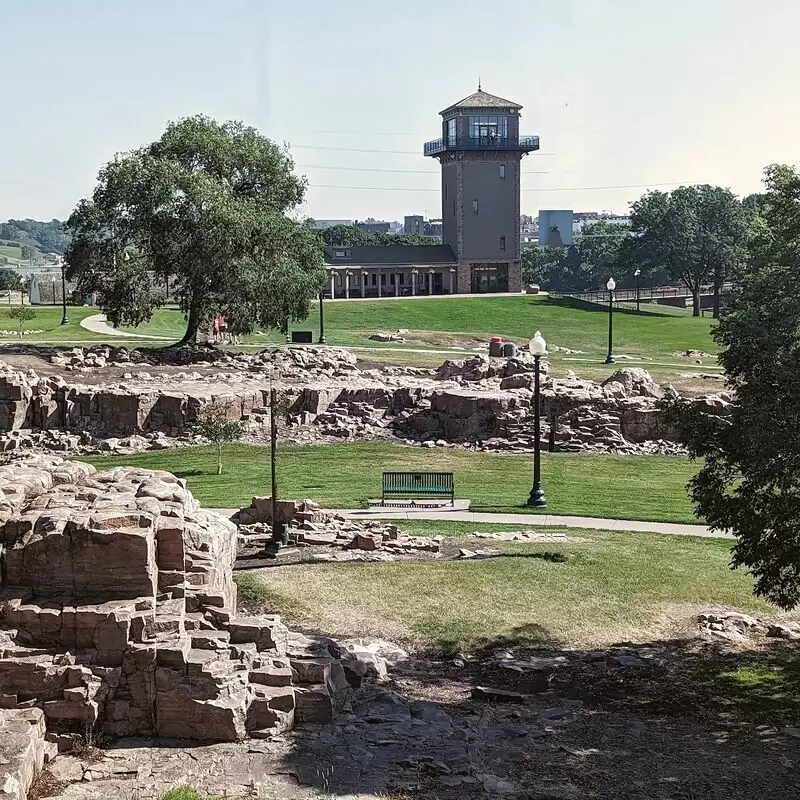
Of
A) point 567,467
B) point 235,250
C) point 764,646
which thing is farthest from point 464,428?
point 764,646

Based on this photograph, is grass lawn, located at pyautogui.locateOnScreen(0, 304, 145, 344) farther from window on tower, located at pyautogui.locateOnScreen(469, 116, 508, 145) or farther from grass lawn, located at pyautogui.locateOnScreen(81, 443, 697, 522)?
window on tower, located at pyautogui.locateOnScreen(469, 116, 508, 145)

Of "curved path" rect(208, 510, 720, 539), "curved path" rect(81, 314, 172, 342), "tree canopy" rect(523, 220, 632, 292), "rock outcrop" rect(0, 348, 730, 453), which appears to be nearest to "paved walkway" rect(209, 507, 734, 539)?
"curved path" rect(208, 510, 720, 539)

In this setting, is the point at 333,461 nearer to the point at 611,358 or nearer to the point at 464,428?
the point at 464,428

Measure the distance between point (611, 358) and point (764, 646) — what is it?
1550 inches

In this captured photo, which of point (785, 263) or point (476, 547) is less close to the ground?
point (785, 263)

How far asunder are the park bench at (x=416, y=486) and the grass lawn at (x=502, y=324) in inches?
1304

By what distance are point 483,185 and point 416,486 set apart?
69378 millimetres

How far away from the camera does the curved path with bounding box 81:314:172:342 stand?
2407 inches

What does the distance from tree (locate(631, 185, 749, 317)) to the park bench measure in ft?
210

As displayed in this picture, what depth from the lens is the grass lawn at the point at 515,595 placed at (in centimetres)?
1981

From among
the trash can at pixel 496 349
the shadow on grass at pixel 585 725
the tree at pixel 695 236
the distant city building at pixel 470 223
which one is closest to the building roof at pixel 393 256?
the distant city building at pixel 470 223

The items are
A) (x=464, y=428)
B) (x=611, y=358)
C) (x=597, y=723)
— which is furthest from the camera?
(x=611, y=358)

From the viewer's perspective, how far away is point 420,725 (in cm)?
1513

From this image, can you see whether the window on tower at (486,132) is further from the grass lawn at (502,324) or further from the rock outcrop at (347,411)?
the rock outcrop at (347,411)
